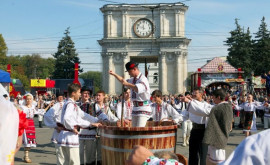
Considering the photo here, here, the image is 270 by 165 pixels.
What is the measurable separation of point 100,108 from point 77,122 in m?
2.27

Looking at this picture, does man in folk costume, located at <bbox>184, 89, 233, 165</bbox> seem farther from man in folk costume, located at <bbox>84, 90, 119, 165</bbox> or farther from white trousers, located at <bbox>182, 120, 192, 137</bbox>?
white trousers, located at <bbox>182, 120, 192, 137</bbox>

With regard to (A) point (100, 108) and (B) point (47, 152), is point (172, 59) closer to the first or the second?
(B) point (47, 152)

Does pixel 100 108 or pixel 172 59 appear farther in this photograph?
pixel 172 59

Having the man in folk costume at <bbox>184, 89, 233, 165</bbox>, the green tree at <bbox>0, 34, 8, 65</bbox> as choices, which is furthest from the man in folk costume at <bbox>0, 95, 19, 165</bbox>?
the green tree at <bbox>0, 34, 8, 65</bbox>

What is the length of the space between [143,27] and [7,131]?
194ft

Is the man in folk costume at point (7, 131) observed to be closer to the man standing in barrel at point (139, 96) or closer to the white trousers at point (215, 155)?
the man standing in barrel at point (139, 96)

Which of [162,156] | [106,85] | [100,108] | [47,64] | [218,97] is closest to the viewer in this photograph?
[162,156]

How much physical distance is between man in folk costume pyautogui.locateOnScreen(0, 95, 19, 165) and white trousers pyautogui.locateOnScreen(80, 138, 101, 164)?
21.8 feet

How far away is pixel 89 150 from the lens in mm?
9000

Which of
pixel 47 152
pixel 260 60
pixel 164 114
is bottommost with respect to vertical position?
pixel 47 152

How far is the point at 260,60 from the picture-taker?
64.6m

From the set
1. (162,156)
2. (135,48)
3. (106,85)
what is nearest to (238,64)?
(135,48)

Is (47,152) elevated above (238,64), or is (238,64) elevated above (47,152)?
(238,64)

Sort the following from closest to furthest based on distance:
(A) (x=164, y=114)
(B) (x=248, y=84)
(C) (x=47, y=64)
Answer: (A) (x=164, y=114)
(B) (x=248, y=84)
(C) (x=47, y=64)
